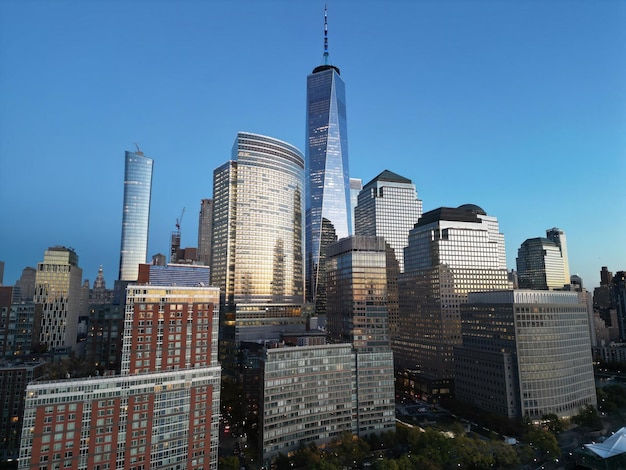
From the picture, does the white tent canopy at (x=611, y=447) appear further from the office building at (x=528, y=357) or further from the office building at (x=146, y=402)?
the office building at (x=146, y=402)

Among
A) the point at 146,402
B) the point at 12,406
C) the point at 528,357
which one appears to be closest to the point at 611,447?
the point at 528,357

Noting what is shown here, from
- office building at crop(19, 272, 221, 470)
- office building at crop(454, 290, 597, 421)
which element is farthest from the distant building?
office building at crop(454, 290, 597, 421)

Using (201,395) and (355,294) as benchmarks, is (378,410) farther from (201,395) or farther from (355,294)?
(201,395)

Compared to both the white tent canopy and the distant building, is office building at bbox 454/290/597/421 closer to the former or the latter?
the white tent canopy

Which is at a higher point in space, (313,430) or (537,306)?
(537,306)

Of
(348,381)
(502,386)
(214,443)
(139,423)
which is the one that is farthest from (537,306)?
(139,423)

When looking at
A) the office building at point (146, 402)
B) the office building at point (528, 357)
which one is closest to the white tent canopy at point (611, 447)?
the office building at point (528, 357)

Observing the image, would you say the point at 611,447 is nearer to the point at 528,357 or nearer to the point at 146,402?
the point at 528,357
